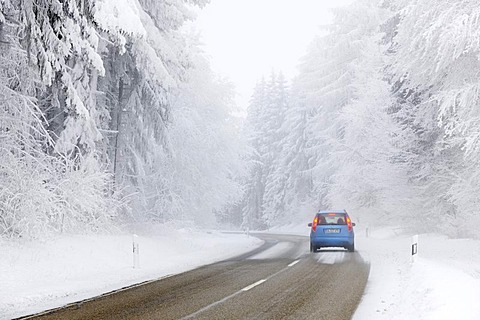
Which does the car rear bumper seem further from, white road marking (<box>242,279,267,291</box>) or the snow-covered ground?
white road marking (<box>242,279,267,291</box>)

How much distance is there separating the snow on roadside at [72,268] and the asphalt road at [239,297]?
0.78m

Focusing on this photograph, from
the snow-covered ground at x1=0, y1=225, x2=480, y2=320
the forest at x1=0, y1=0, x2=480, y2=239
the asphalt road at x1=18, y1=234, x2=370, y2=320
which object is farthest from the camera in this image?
the forest at x1=0, y1=0, x2=480, y2=239

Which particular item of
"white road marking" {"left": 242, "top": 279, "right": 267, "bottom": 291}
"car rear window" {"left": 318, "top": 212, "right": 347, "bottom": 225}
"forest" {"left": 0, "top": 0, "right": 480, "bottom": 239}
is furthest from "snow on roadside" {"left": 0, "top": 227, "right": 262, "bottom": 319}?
"car rear window" {"left": 318, "top": 212, "right": 347, "bottom": 225}

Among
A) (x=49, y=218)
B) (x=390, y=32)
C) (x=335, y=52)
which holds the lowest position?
(x=49, y=218)

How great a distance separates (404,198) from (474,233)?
6022 mm

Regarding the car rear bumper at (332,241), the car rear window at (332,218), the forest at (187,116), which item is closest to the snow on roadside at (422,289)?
Result: the car rear bumper at (332,241)

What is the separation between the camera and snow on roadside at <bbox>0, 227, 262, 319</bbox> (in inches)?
419

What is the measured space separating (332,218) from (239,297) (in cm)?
1338

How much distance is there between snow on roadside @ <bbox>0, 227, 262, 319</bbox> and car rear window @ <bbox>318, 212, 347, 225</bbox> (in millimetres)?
4979

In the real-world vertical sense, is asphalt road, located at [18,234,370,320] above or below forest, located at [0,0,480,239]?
below

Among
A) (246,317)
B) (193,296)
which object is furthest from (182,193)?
(246,317)

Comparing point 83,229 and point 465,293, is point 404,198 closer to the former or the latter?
point 83,229

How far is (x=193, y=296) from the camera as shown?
426 inches

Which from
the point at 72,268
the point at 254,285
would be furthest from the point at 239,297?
the point at 72,268
